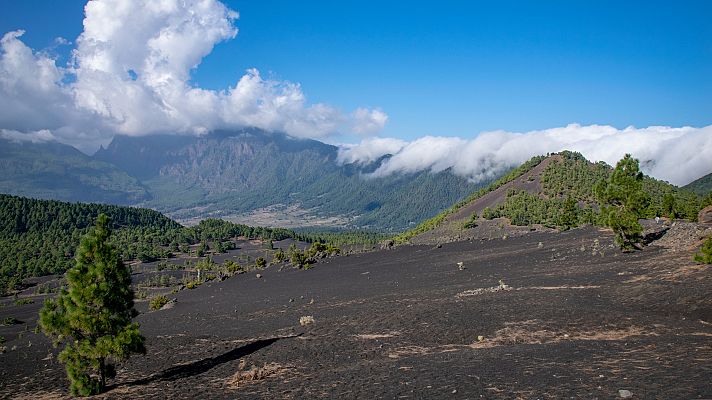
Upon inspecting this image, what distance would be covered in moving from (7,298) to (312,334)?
81274 mm

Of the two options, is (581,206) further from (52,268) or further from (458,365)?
(52,268)

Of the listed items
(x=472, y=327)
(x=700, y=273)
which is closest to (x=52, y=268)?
(x=472, y=327)

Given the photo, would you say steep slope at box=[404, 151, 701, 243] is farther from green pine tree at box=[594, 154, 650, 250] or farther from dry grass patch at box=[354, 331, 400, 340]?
dry grass patch at box=[354, 331, 400, 340]

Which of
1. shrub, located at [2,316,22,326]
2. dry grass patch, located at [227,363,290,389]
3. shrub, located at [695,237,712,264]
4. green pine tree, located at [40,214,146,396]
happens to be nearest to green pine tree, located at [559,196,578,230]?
shrub, located at [695,237,712,264]

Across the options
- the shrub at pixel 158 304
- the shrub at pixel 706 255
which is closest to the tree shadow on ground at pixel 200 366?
the shrub at pixel 706 255

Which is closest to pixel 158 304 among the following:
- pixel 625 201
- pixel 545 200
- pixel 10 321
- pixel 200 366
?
pixel 10 321

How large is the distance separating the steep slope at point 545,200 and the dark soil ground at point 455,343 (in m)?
48.2

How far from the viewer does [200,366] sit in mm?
20109

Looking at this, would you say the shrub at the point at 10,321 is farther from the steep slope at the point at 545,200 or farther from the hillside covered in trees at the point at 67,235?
the steep slope at the point at 545,200

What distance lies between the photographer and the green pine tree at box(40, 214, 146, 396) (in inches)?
632

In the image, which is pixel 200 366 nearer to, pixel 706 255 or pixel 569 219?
pixel 706 255

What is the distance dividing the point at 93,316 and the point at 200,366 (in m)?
5.50

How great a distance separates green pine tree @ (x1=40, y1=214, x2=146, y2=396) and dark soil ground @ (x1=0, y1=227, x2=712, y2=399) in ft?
5.14

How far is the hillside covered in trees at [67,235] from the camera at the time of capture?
4050 inches
